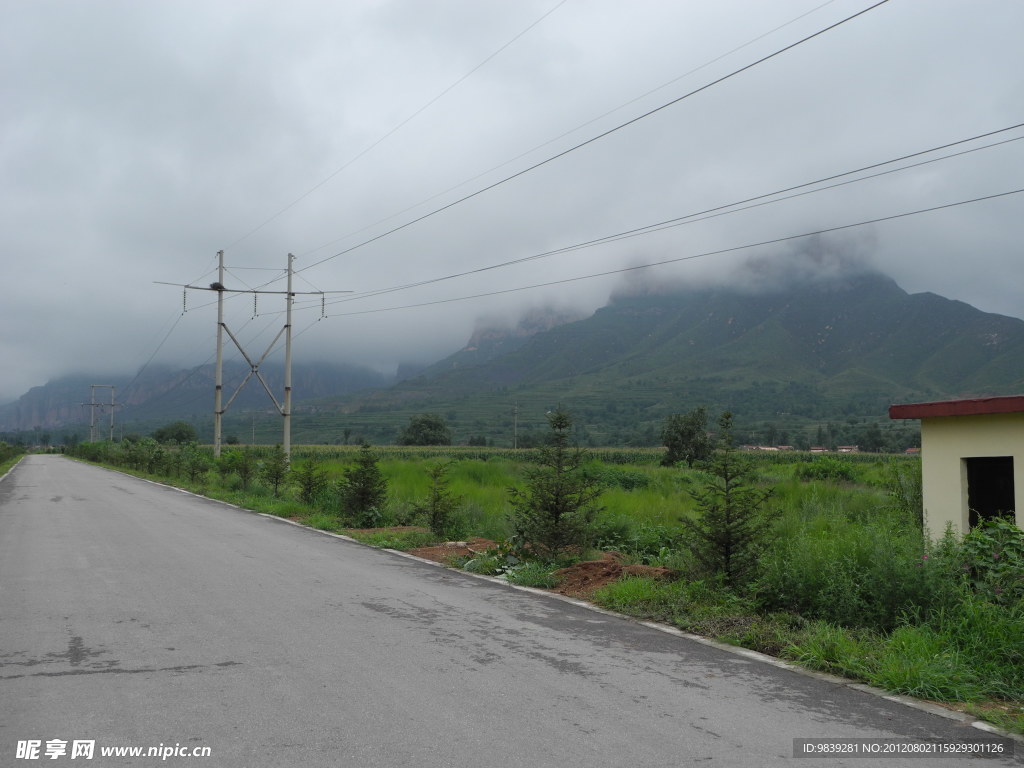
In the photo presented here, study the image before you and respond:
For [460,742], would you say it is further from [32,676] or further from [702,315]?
[702,315]

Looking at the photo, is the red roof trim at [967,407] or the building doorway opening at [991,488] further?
the building doorway opening at [991,488]

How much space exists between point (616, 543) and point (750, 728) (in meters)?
9.24

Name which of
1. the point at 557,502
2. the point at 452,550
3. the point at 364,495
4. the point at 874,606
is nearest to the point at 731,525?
the point at 874,606

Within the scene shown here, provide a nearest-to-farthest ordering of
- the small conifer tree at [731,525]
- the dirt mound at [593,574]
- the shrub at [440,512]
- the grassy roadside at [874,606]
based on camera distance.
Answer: the grassy roadside at [874,606] → the small conifer tree at [731,525] → the dirt mound at [593,574] → the shrub at [440,512]

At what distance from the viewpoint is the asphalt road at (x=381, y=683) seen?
4.43 meters

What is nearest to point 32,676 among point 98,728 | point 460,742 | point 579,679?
point 98,728

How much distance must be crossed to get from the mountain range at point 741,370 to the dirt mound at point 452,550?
61688 millimetres

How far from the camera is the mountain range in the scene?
107562mm

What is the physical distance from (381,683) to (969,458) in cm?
762

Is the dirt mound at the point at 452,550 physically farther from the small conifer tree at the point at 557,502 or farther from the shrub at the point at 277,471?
the shrub at the point at 277,471

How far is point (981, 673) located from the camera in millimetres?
6133

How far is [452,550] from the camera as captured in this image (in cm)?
1358

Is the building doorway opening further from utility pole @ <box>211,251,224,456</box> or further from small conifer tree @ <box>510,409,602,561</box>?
utility pole @ <box>211,251,224,456</box>

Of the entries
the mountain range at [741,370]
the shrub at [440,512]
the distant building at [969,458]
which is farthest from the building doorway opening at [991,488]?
the mountain range at [741,370]
